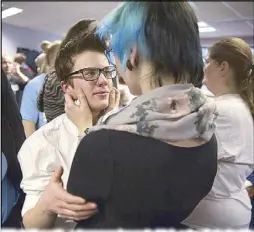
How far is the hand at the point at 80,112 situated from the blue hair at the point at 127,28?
21 centimetres

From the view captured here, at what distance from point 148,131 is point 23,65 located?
2.51 metres

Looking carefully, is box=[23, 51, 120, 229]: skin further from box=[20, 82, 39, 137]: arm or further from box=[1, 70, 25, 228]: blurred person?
box=[20, 82, 39, 137]: arm

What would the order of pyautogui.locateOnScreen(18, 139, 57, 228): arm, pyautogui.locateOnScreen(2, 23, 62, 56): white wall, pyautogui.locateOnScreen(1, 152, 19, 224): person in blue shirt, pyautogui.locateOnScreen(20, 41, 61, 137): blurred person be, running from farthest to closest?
pyautogui.locateOnScreen(20, 41, 61, 137): blurred person
pyautogui.locateOnScreen(2, 23, 62, 56): white wall
pyautogui.locateOnScreen(1, 152, 19, 224): person in blue shirt
pyautogui.locateOnScreen(18, 139, 57, 228): arm

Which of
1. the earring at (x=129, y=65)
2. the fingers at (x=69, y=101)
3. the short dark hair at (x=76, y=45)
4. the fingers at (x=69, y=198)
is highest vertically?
the short dark hair at (x=76, y=45)

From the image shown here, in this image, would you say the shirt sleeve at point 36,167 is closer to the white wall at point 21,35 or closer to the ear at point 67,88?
the ear at point 67,88

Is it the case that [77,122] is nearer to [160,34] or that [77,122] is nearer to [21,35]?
[160,34]

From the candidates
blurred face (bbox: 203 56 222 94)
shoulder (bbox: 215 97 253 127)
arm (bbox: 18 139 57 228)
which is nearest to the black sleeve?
arm (bbox: 18 139 57 228)

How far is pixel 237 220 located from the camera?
0.98 meters

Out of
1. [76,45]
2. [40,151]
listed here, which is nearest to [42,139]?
[40,151]

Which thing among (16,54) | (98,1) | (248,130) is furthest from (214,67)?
(16,54)

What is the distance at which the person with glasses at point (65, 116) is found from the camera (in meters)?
0.78

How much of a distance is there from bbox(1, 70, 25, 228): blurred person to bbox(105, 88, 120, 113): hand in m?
0.24

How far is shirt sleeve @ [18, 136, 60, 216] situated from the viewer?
0.78 meters

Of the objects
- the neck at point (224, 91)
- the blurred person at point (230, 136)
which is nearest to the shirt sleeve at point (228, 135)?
the blurred person at point (230, 136)
